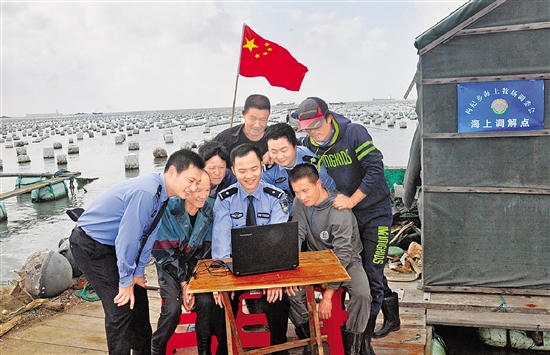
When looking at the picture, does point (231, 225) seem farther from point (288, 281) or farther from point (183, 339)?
point (183, 339)

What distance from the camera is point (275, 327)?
3.63 metres

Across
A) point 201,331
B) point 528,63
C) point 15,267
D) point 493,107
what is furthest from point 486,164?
point 15,267

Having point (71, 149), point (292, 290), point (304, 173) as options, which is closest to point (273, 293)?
point (292, 290)

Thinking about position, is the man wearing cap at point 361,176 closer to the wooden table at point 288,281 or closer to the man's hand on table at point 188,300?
the wooden table at point 288,281

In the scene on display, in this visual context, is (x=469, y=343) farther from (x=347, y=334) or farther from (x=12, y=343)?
(x=12, y=343)

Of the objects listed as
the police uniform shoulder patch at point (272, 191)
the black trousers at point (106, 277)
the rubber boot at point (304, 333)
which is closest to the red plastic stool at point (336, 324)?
the rubber boot at point (304, 333)

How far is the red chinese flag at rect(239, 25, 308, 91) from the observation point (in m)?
5.81

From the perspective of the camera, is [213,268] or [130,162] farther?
[130,162]

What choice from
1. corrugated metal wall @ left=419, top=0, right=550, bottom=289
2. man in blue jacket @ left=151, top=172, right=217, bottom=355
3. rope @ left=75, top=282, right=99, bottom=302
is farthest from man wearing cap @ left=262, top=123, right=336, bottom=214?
rope @ left=75, top=282, right=99, bottom=302

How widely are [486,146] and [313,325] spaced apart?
2540mm

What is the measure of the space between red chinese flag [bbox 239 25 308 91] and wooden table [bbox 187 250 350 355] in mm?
2955

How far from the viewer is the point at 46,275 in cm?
560

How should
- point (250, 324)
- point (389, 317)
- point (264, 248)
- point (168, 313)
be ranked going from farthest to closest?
point (389, 317) → point (250, 324) → point (168, 313) → point (264, 248)

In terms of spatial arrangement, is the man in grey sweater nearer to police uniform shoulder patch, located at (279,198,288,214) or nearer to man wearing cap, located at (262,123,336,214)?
police uniform shoulder patch, located at (279,198,288,214)
